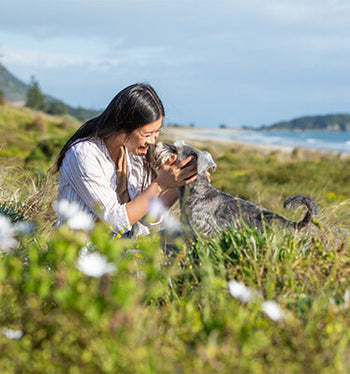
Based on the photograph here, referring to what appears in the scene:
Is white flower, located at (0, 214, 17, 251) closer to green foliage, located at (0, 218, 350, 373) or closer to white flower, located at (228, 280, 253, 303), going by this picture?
green foliage, located at (0, 218, 350, 373)

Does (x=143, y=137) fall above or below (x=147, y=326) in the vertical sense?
above

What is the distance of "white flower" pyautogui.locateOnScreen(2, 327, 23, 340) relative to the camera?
92.0 inches

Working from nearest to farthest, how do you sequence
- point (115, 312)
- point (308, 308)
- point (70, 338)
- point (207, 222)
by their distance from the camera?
point (115, 312) < point (70, 338) < point (308, 308) < point (207, 222)

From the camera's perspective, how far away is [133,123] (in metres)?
4.24

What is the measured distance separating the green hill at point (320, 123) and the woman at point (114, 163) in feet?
458

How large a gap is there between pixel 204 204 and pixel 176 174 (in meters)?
0.60

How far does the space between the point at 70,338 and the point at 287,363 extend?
1215mm

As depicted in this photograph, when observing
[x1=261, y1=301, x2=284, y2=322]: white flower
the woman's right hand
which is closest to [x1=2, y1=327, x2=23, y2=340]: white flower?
[x1=261, y1=301, x2=284, y2=322]: white flower

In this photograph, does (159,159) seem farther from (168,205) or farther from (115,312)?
(115,312)

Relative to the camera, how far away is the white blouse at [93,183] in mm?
4035

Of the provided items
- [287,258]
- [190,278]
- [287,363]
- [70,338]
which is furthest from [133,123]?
[287,363]

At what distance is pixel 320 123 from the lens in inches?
5379

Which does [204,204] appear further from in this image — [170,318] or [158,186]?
[170,318]

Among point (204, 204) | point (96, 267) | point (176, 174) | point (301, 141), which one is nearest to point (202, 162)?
point (176, 174)
